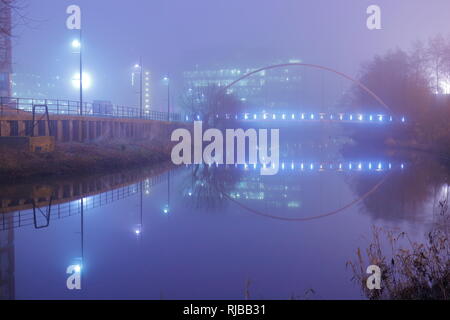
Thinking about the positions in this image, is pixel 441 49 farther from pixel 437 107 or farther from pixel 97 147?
pixel 97 147

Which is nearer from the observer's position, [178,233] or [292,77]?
[178,233]

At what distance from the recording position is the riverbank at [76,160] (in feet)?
76.0

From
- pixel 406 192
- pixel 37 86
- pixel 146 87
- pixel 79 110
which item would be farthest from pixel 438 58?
pixel 146 87

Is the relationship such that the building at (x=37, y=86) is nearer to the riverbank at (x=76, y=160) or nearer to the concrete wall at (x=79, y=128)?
the concrete wall at (x=79, y=128)

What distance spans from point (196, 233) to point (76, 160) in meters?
15.3

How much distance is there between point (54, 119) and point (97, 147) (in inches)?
161

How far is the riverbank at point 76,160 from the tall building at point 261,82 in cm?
11487

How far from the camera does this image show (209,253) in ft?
37.8

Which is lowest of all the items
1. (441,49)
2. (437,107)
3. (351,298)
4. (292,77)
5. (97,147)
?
(351,298)

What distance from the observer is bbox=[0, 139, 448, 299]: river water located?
29.5 ft

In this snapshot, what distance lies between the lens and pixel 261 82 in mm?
154250

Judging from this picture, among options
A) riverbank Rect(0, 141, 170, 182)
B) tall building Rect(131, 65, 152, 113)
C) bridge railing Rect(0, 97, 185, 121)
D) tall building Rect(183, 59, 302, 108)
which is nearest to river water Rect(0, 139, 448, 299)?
riverbank Rect(0, 141, 170, 182)

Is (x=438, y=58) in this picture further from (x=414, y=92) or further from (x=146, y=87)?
(x=146, y=87)
